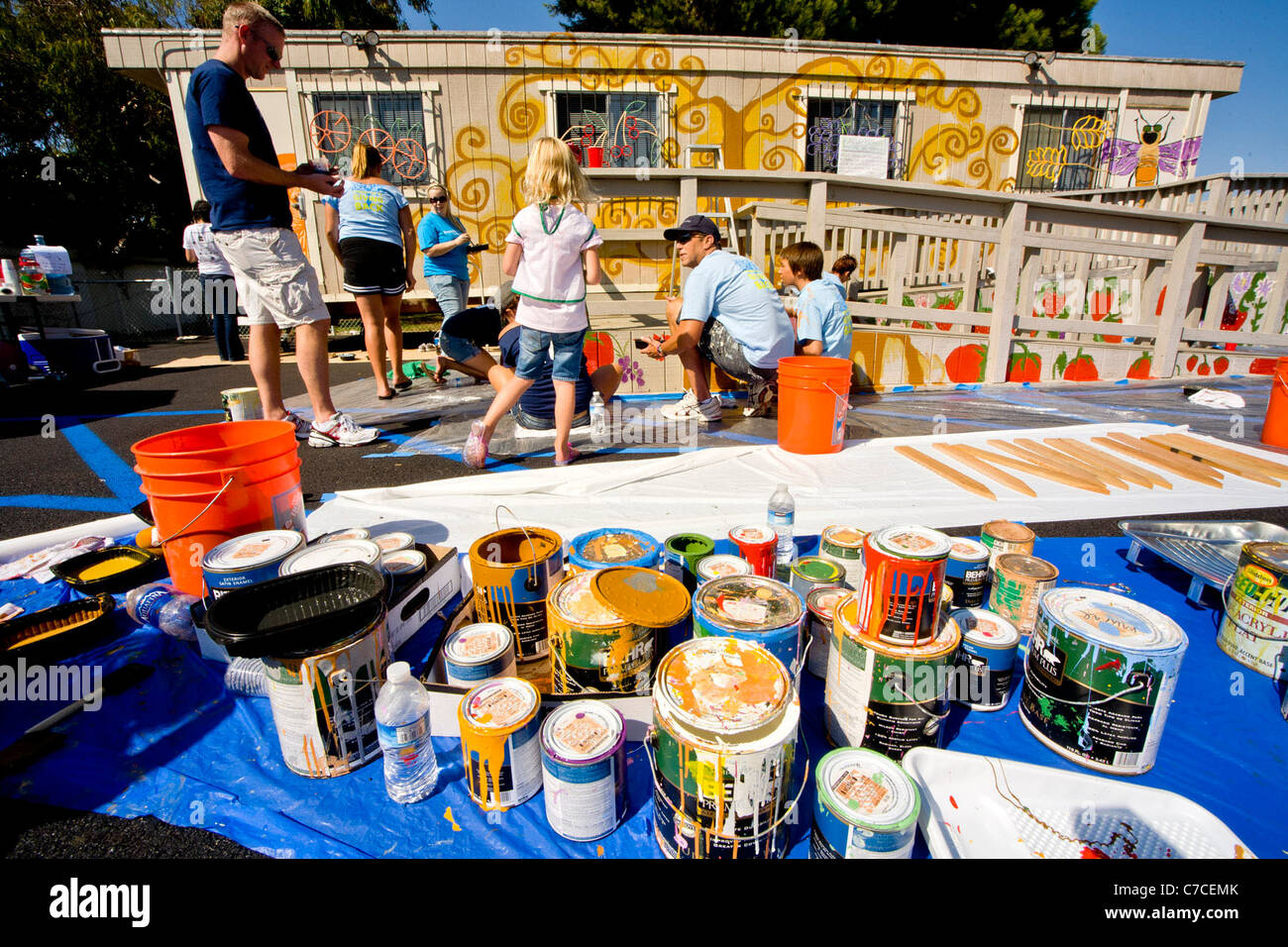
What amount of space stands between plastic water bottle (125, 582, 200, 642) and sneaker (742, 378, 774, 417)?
3763 millimetres

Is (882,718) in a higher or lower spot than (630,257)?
lower

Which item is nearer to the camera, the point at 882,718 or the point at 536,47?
the point at 882,718

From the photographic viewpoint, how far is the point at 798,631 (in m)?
1.32

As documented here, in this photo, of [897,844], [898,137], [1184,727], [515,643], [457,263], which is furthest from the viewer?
[898,137]

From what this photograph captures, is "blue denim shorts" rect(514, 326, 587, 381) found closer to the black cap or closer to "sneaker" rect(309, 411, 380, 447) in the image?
"sneaker" rect(309, 411, 380, 447)

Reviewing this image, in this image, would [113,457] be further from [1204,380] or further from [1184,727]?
[1204,380]

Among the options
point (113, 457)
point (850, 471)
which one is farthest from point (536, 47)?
point (850, 471)

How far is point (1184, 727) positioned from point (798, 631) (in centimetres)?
105

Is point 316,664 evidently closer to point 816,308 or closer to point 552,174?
point 552,174

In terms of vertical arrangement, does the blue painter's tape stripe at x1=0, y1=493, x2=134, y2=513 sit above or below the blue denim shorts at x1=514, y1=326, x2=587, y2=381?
below

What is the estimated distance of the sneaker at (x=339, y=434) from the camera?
3.94m

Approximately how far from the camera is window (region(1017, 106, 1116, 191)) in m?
9.86

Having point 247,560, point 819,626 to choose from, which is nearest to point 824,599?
point 819,626

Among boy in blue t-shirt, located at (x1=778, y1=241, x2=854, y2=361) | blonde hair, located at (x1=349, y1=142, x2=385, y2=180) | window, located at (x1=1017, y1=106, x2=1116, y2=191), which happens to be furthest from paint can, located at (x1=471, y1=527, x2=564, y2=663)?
window, located at (x1=1017, y1=106, x2=1116, y2=191)
